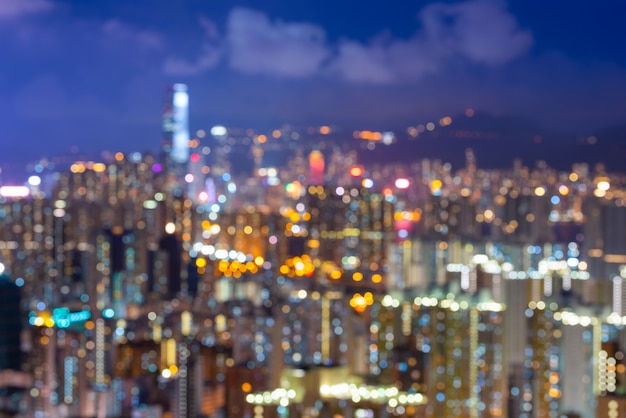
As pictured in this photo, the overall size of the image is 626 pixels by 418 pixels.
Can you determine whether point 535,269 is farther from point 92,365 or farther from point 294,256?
point 92,365

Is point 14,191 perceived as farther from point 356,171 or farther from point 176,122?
point 356,171

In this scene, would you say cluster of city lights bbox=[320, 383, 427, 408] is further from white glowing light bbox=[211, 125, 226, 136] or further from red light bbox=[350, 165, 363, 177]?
white glowing light bbox=[211, 125, 226, 136]

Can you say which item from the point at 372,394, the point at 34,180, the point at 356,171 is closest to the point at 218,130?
the point at 356,171

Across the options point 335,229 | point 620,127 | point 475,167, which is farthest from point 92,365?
point 620,127

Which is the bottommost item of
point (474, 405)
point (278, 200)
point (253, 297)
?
point (474, 405)

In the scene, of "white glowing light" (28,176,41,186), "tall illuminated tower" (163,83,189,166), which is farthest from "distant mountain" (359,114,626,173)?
"white glowing light" (28,176,41,186)

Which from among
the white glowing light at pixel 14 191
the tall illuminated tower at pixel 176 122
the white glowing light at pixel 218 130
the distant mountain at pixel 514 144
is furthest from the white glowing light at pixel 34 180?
the distant mountain at pixel 514 144
